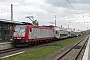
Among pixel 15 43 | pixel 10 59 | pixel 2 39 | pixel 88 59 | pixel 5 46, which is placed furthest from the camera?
pixel 2 39

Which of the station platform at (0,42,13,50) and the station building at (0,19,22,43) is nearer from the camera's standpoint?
the station platform at (0,42,13,50)

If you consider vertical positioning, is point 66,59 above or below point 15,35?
below

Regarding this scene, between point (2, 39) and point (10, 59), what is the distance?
50.8ft

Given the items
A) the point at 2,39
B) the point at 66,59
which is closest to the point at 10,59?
the point at 66,59

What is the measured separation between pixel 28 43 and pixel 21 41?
138cm

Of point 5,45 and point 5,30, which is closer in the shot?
point 5,45

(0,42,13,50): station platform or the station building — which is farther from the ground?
the station building

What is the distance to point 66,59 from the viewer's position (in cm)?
1719

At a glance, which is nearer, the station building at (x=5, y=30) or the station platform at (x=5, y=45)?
the station platform at (x=5, y=45)

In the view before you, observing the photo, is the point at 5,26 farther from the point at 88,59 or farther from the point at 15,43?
the point at 88,59

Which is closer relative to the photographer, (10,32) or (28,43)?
(28,43)

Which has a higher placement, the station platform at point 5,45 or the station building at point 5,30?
the station building at point 5,30

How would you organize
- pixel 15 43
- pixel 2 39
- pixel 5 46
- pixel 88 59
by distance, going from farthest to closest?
pixel 2 39
pixel 15 43
pixel 5 46
pixel 88 59

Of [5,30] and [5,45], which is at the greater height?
[5,30]
